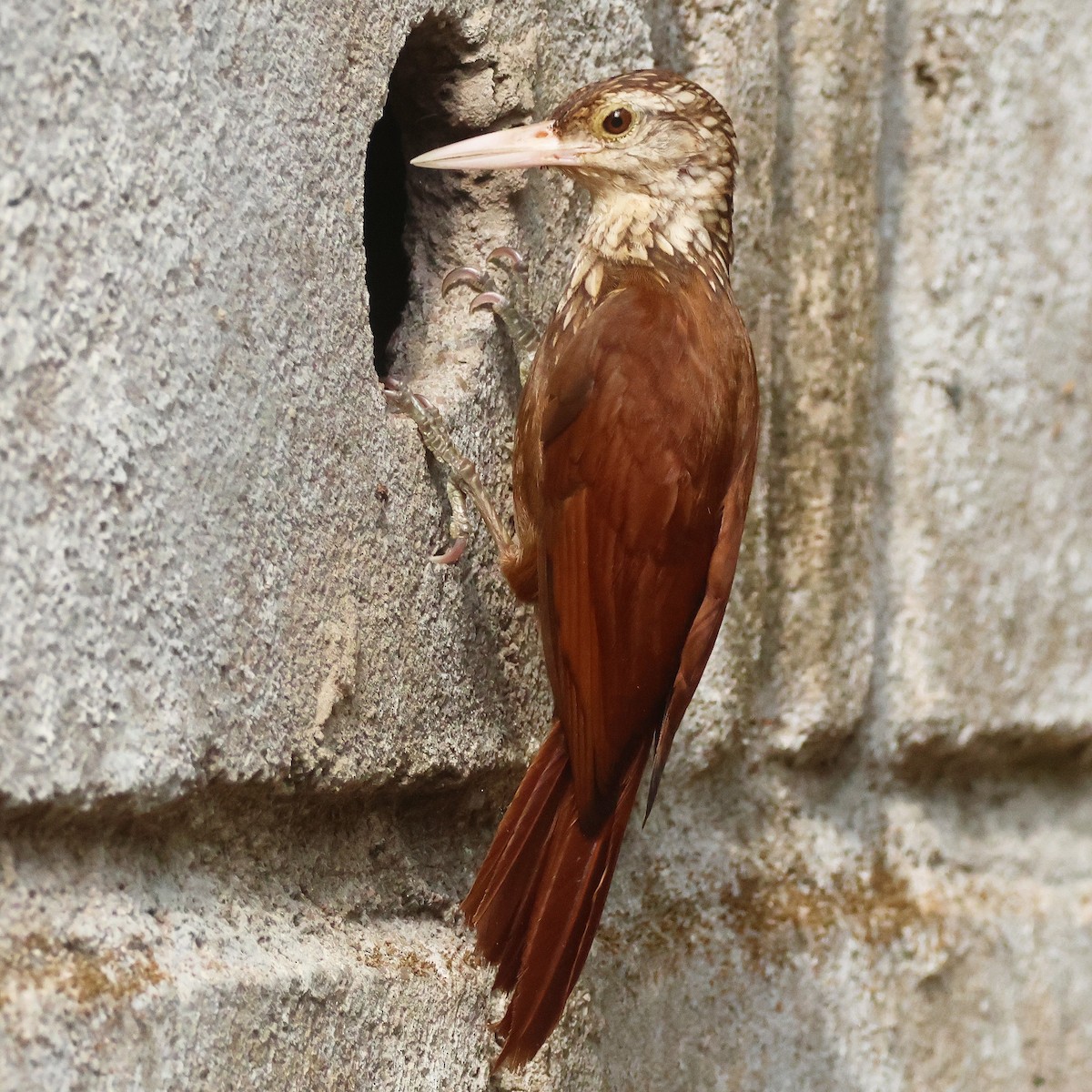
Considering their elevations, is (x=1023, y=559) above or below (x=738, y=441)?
below

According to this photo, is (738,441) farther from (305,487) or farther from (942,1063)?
(942,1063)

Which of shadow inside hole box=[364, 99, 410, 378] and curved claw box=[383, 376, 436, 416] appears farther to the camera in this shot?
shadow inside hole box=[364, 99, 410, 378]

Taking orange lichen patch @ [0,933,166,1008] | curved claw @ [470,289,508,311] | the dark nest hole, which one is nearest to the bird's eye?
the dark nest hole

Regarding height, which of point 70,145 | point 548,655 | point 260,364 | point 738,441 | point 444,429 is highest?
point 70,145

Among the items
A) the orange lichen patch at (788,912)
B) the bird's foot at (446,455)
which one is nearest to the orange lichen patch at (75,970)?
the bird's foot at (446,455)

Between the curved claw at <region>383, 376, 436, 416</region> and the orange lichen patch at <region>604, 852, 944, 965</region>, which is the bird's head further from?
the orange lichen patch at <region>604, 852, 944, 965</region>

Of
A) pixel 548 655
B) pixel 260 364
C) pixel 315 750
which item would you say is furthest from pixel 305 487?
pixel 548 655
